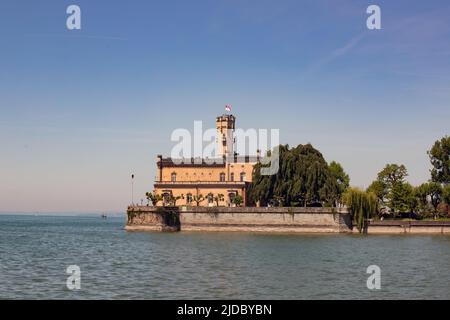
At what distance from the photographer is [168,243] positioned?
5681 cm

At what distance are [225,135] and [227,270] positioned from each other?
61652 mm

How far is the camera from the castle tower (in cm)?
9738

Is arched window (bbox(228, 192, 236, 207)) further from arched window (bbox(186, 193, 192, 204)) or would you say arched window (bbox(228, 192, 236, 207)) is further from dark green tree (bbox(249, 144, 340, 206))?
dark green tree (bbox(249, 144, 340, 206))

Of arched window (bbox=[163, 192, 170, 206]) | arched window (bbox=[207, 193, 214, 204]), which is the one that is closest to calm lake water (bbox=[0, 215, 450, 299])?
arched window (bbox=[163, 192, 170, 206])

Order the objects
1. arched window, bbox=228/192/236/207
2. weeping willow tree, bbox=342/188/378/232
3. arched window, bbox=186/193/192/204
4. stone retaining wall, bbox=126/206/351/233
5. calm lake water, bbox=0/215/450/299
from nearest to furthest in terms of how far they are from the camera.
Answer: calm lake water, bbox=0/215/450/299 < weeping willow tree, bbox=342/188/378/232 < stone retaining wall, bbox=126/206/351/233 < arched window, bbox=228/192/236/207 < arched window, bbox=186/193/192/204

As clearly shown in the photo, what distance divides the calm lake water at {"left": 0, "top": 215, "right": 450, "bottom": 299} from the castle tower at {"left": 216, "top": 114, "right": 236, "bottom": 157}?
41.0m

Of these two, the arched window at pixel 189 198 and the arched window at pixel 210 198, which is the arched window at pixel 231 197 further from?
the arched window at pixel 189 198

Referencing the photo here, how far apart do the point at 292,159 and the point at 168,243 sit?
26004 millimetres

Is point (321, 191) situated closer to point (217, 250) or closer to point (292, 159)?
point (292, 159)

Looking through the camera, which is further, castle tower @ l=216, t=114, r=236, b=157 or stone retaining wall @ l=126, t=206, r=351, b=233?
castle tower @ l=216, t=114, r=236, b=157

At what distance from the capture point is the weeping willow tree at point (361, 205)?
73.5 meters

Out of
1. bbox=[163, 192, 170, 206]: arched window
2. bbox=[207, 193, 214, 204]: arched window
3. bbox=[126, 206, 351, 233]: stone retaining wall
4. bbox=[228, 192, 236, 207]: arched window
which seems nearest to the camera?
bbox=[126, 206, 351, 233]: stone retaining wall

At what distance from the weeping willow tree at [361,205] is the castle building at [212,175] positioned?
18.0m

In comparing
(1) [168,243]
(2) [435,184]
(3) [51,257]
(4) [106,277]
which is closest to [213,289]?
(4) [106,277]
